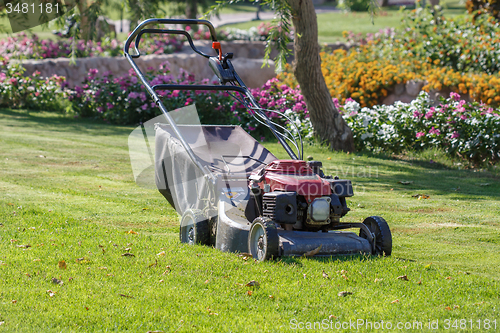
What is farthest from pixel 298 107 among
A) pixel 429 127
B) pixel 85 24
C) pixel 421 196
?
pixel 85 24

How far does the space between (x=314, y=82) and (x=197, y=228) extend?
17.3 ft

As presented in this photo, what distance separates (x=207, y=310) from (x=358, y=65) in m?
9.62

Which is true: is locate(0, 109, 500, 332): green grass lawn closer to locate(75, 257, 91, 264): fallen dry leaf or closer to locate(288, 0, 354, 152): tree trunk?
locate(75, 257, 91, 264): fallen dry leaf

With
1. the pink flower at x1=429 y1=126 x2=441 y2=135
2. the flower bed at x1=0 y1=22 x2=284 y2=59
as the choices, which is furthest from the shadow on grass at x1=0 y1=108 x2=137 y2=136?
the pink flower at x1=429 y1=126 x2=441 y2=135

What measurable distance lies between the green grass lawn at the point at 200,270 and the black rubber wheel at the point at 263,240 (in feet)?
0.32

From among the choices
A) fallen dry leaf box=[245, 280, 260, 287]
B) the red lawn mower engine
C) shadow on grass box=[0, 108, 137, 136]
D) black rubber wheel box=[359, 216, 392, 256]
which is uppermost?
the red lawn mower engine

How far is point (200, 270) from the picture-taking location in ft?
12.9

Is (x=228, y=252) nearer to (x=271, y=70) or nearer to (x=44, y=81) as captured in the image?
(x=44, y=81)

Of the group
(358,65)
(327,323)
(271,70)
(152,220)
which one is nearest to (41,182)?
(152,220)

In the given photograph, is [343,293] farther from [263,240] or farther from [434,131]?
[434,131]

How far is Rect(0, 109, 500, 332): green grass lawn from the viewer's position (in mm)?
3211

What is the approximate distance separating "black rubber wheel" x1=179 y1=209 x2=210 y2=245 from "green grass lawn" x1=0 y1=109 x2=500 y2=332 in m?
0.11

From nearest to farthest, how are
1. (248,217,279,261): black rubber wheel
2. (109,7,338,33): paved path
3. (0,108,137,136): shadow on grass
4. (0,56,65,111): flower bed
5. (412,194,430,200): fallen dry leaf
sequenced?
(248,217,279,261): black rubber wheel → (412,194,430,200): fallen dry leaf → (0,108,137,136): shadow on grass → (0,56,65,111): flower bed → (109,7,338,33): paved path

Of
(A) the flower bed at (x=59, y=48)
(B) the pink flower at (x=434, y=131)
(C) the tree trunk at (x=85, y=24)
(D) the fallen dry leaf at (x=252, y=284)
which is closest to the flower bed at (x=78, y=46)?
(A) the flower bed at (x=59, y=48)
